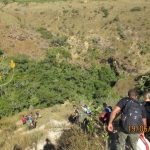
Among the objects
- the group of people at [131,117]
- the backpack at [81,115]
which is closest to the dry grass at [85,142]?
the group of people at [131,117]

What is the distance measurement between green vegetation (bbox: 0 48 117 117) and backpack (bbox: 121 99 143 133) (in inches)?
624

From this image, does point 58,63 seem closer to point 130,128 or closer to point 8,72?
point 8,72

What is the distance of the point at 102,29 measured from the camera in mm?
40125

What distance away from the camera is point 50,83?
25078 millimetres

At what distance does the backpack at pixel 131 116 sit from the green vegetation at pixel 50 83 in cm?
1584

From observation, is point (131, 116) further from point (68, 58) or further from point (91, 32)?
point (91, 32)

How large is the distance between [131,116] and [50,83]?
21117 millimetres

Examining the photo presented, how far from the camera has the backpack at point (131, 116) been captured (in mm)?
4207

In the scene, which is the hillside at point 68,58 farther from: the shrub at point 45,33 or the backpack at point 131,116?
the backpack at point 131,116

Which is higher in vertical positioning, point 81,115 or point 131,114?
point 131,114

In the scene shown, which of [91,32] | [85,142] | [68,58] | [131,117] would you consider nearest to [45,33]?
[91,32]

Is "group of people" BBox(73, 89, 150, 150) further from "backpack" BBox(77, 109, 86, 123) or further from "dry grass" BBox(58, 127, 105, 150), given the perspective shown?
"backpack" BBox(77, 109, 86, 123)

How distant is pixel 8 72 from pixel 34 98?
3.32 m

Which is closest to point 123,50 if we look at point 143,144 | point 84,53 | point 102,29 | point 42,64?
point 84,53
